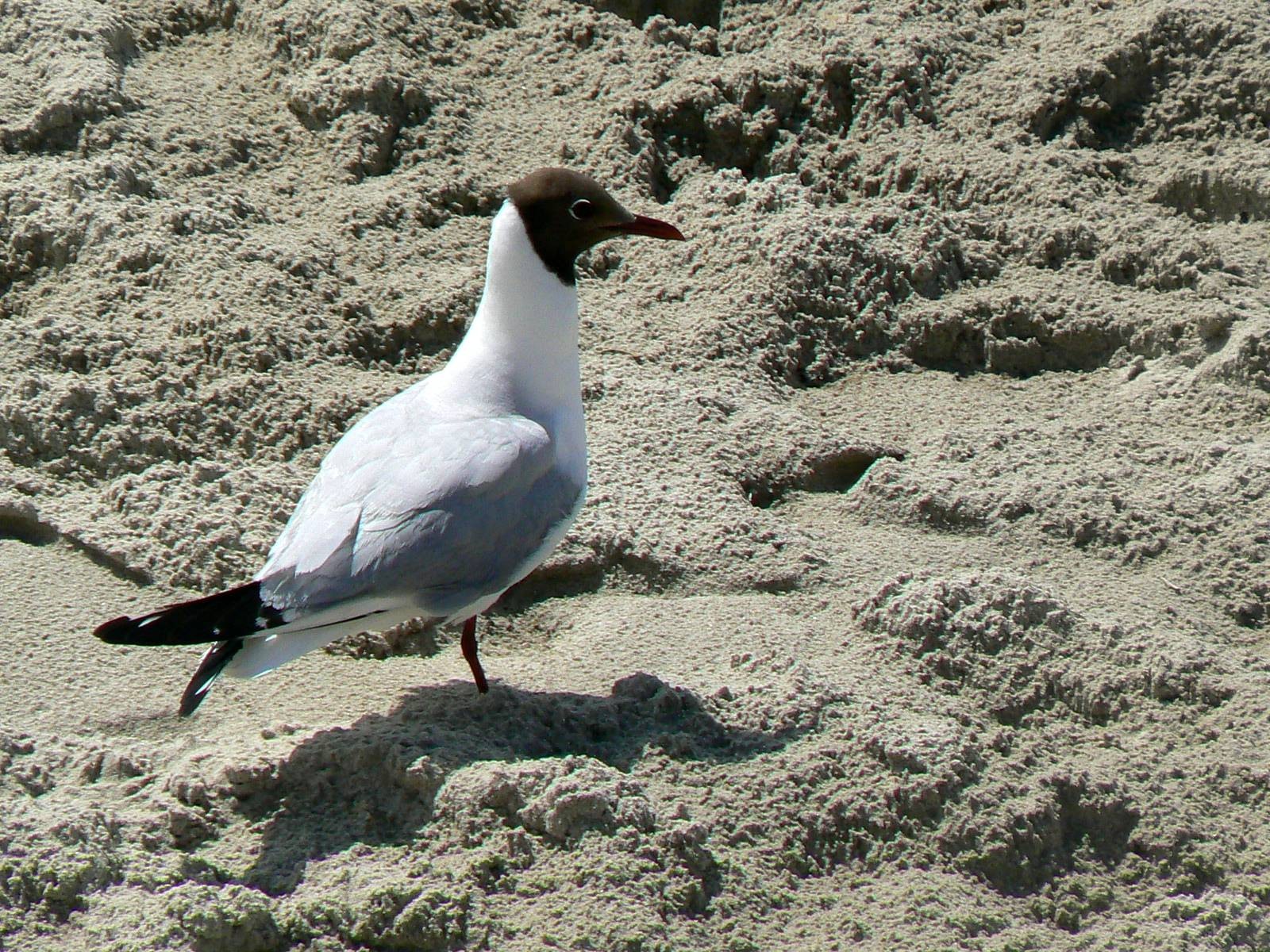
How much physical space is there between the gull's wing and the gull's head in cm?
38

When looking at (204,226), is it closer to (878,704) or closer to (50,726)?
(50,726)

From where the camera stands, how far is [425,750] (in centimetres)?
252

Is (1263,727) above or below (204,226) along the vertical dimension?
below

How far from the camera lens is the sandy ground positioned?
2.39m

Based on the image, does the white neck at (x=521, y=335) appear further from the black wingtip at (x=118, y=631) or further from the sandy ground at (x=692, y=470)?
the black wingtip at (x=118, y=631)

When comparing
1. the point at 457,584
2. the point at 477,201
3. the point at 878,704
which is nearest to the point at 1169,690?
the point at 878,704

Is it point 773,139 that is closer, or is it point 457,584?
point 457,584

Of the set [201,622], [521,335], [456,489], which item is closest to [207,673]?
[201,622]

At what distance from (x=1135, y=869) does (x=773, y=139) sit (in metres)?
2.26

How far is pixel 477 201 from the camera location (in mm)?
3885

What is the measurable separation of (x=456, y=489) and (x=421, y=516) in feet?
0.27

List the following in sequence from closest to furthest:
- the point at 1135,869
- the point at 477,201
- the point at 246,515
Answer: the point at 1135,869
the point at 246,515
the point at 477,201

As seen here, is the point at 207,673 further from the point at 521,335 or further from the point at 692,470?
the point at 692,470

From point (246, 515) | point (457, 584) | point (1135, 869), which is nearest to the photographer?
point (1135, 869)
